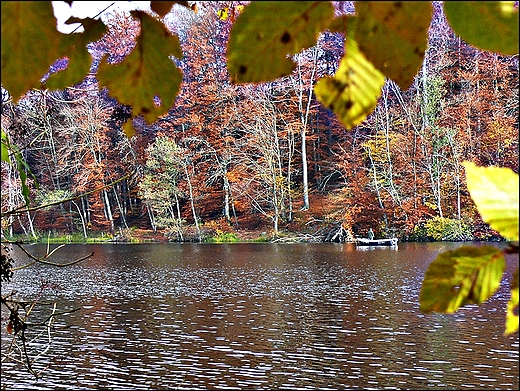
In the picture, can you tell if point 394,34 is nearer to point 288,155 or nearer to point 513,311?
point 513,311

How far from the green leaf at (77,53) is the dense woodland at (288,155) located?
23516 mm

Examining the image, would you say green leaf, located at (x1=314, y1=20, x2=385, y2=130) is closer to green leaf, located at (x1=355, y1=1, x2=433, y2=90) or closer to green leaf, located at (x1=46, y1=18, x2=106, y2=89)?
green leaf, located at (x1=355, y1=1, x2=433, y2=90)

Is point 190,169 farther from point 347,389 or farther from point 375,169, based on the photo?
point 347,389

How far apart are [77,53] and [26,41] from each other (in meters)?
0.15

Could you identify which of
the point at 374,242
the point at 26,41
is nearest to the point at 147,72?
the point at 26,41

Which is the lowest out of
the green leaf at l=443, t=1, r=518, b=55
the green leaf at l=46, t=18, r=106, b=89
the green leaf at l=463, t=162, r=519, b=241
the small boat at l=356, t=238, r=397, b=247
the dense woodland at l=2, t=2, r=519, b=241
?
the small boat at l=356, t=238, r=397, b=247

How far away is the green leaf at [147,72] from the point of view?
305 mm

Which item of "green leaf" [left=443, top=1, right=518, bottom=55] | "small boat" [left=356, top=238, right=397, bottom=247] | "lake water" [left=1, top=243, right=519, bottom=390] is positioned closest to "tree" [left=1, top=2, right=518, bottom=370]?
"green leaf" [left=443, top=1, right=518, bottom=55]

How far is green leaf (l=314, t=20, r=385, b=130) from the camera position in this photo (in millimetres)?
262

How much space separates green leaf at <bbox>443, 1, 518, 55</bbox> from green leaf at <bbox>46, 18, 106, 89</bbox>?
0.20 m

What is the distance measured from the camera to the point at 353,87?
27cm

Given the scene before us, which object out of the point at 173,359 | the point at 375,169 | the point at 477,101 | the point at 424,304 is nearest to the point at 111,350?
the point at 173,359

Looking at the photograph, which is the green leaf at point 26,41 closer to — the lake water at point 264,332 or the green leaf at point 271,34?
the green leaf at point 271,34

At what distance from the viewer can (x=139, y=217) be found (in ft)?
102
